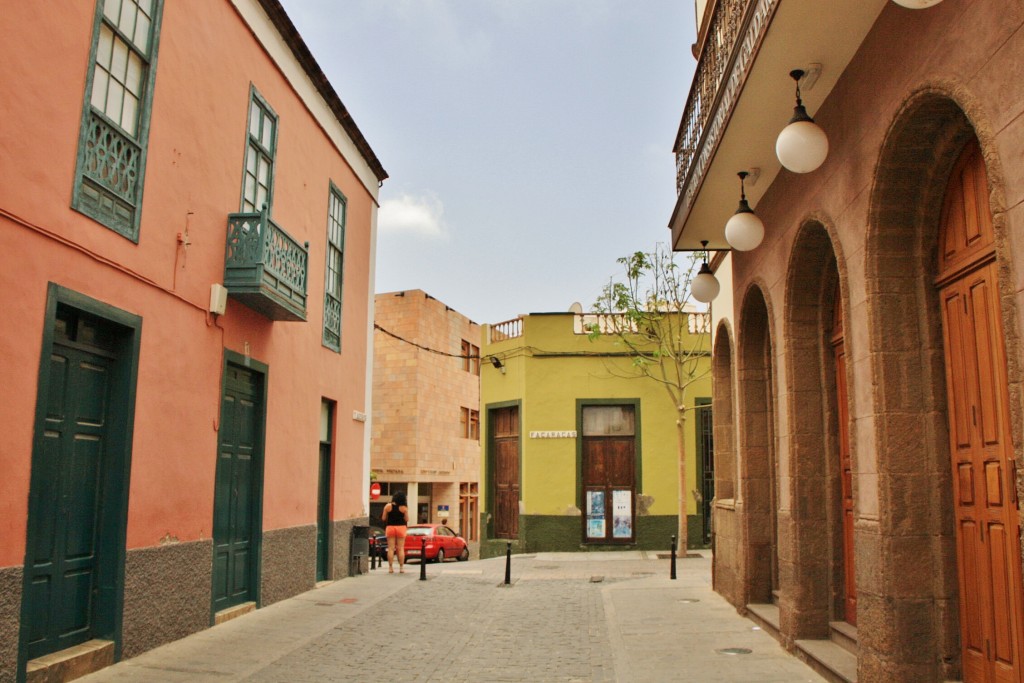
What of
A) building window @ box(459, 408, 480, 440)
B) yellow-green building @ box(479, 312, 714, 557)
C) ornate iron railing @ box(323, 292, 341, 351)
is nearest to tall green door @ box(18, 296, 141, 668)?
ornate iron railing @ box(323, 292, 341, 351)

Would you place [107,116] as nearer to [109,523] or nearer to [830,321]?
[109,523]

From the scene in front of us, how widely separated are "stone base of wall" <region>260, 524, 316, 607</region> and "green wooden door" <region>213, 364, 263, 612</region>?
339 millimetres

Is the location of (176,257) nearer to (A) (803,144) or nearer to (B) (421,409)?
(A) (803,144)

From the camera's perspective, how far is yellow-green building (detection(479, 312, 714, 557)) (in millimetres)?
22828

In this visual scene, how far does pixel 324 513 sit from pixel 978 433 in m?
10.8

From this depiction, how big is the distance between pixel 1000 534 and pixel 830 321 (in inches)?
141

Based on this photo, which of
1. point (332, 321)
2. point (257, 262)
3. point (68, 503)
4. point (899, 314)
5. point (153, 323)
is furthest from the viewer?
point (332, 321)

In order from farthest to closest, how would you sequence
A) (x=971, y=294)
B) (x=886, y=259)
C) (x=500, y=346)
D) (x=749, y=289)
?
(x=500, y=346) → (x=749, y=289) → (x=886, y=259) → (x=971, y=294)

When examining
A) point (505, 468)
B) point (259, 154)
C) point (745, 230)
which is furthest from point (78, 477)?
point (505, 468)

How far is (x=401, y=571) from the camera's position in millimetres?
16328

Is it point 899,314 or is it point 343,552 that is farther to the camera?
point 343,552

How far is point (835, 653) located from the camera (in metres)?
7.43

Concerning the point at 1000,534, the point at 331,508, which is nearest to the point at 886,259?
the point at 1000,534

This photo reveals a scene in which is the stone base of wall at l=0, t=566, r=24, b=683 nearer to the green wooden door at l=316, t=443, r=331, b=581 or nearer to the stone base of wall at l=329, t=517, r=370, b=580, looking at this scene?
the green wooden door at l=316, t=443, r=331, b=581
